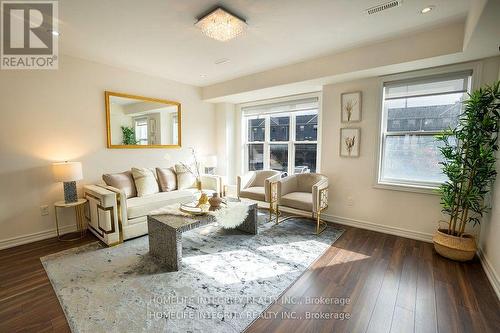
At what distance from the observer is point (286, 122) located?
4660 mm

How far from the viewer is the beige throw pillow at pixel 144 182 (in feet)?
11.8

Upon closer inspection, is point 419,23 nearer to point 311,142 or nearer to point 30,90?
point 311,142

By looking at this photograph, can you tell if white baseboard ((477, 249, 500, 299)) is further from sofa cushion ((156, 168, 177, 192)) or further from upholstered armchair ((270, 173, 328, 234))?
sofa cushion ((156, 168, 177, 192))

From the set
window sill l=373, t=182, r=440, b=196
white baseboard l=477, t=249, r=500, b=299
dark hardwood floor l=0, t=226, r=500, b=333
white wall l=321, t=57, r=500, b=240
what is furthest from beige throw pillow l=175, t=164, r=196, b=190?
white baseboard l=477, t=249, r=500, b=299

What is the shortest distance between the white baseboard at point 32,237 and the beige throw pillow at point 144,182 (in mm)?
1068

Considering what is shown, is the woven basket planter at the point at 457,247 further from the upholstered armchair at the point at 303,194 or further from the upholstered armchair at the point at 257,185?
the upholstered armchair at the point at 257,185

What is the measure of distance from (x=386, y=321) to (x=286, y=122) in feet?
11.9

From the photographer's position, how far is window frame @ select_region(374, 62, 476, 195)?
2.72m

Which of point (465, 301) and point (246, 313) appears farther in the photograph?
point (465, 301)

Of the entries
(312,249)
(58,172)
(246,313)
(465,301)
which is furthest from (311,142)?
(58,172)

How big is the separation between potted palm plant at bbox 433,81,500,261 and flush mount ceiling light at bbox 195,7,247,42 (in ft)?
8.29

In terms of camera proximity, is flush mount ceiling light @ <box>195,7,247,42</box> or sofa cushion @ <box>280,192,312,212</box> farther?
sofa cushion @ <box>280,192,312,212</box>

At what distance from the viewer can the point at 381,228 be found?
3.38 meters

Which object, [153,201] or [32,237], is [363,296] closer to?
[153,201]
